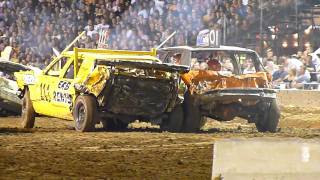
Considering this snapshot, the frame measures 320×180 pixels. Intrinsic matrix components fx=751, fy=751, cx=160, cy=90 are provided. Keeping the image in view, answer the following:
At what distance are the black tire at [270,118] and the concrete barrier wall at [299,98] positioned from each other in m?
6.22

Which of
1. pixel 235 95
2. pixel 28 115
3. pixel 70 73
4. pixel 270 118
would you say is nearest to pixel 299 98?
pixel 270 118

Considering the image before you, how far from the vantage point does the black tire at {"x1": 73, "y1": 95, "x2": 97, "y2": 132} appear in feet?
41.3

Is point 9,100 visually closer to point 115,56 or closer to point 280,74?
point 115,56

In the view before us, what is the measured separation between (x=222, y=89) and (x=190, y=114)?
76 centimetres

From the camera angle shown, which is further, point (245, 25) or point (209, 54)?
point (245, 25)

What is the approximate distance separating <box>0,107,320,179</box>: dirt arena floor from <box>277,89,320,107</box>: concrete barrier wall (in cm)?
670

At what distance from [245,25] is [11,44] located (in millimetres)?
9064

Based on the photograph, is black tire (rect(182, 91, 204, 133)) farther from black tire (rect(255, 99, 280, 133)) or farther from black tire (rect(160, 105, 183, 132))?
black tire (rect(255, 99, 280, 133))

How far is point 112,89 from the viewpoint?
12.7 metres

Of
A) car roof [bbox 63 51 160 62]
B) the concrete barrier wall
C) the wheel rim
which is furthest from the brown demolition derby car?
the concrete barrier wall

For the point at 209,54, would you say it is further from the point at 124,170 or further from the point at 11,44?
the point at 11,44

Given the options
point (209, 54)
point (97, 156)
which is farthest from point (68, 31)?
point (97, 156)

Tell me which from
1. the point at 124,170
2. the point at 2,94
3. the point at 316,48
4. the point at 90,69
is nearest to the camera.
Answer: the point at 124,170

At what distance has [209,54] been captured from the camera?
14.0 meters
